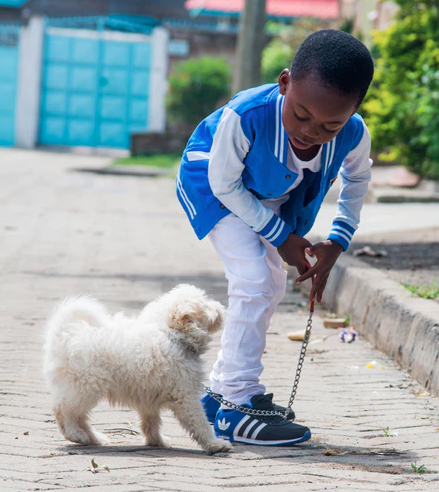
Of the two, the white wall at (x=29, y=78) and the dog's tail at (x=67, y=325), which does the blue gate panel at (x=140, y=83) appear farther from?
the dog's tail at (x=67, y=325)

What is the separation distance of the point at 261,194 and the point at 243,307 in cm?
51

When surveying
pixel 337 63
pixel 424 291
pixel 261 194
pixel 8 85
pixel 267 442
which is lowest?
pixel 8 85

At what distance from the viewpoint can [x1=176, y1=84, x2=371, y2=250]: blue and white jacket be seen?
3.67 m

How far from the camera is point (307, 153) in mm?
3770

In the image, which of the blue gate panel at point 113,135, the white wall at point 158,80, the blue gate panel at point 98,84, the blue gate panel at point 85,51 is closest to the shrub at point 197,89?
the white wall at point 158,80

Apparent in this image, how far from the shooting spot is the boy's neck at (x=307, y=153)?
3756mm

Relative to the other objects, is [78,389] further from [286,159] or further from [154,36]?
[154,36]

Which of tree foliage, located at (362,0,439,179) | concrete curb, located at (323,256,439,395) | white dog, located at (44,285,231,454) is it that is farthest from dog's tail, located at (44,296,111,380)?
tree foliage, located at (362,0,439,179)

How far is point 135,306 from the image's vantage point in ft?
21.2

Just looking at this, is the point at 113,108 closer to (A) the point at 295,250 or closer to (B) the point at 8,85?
(B) the point at 8,85

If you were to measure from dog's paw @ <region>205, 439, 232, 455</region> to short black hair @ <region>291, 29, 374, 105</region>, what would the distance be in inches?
60.7

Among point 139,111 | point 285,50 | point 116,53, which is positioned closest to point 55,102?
point 116,53

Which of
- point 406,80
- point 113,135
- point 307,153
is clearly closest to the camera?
point 307,153

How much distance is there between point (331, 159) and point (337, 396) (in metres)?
1.40
